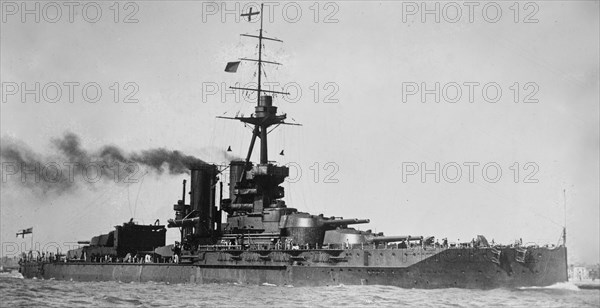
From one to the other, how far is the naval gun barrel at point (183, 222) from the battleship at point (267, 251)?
55 millimetres

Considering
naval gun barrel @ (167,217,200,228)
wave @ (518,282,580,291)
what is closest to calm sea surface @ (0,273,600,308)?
wave @ (518,282,580,291)

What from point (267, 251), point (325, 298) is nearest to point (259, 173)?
point (267, 251)

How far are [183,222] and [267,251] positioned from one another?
25.2 feet

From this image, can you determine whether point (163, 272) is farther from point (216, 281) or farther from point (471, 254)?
point (471, 254)

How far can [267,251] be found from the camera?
3297 cm

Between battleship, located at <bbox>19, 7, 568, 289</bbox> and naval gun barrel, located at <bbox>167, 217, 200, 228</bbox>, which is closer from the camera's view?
battleship, located at <bbox>19, 7, 568, 289</bbox>

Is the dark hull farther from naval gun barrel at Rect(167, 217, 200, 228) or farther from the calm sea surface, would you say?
naval gun barrel at Rect(167, 217, 200, 228)

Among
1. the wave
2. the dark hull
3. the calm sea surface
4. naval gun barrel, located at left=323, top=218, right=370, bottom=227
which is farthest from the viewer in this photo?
naval gun barrel, located at left=323, top=218, right=370, bottom=227

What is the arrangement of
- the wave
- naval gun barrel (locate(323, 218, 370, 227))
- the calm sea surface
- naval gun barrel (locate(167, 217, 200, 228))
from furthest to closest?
1. naval gun barrel (locate(167, 217, 200, 228))
2. naval gun barrel (locate(323, 218, 370, 227))
3. the wave
4. the calm sea surface

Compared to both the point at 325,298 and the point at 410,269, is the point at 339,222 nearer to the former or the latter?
the point at 410,269

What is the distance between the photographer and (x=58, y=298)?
2441 centimetres

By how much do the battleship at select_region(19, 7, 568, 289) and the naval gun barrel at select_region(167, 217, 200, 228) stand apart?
0.18ft

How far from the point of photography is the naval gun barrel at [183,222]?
38.2m

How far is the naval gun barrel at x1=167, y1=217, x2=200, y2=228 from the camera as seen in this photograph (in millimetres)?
38206
